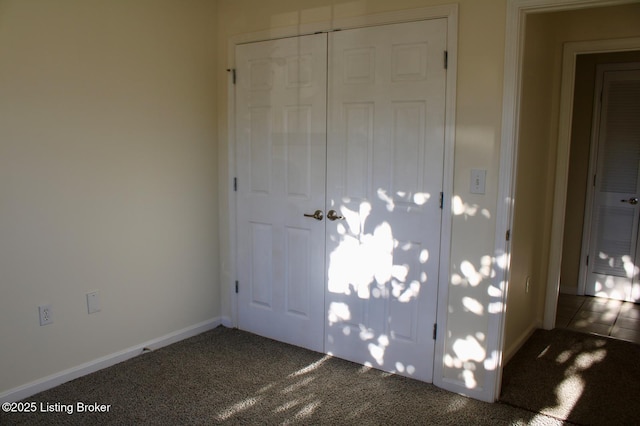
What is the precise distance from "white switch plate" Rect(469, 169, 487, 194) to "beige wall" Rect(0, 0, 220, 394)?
192cm

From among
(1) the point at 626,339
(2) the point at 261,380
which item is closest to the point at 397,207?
(2) the point at 261,380

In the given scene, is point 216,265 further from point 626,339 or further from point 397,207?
point 626,339

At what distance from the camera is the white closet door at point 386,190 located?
2.75 meters

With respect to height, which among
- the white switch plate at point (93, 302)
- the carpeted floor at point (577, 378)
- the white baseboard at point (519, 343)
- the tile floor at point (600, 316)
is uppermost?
the white switch plate at point (93, 302)

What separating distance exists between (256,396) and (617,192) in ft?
12.5

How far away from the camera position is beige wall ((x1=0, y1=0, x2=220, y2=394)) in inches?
99.7

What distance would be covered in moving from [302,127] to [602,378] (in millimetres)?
2464

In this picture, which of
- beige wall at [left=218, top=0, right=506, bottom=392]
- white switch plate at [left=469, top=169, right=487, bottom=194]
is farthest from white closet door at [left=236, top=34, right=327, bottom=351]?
white switch plate at [left=469, top=169, right=487, bottom=194]

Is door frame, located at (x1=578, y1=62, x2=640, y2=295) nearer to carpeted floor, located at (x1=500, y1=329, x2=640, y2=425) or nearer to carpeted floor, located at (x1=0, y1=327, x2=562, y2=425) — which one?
carpeted floor, located at (x1=500, y1=329, x2=640, y2=425)

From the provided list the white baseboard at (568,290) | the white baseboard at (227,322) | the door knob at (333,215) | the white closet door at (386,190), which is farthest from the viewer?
the white baseboard at (568,290)

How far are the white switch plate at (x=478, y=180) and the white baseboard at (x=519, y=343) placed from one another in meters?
1.15

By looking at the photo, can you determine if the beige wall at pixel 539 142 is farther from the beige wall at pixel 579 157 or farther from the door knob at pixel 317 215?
the door knob at pixel 317 215

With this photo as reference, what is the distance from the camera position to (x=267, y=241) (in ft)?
11.4

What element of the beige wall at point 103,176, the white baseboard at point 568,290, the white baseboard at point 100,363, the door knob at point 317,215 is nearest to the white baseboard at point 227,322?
the white baseboard at point 100,363
